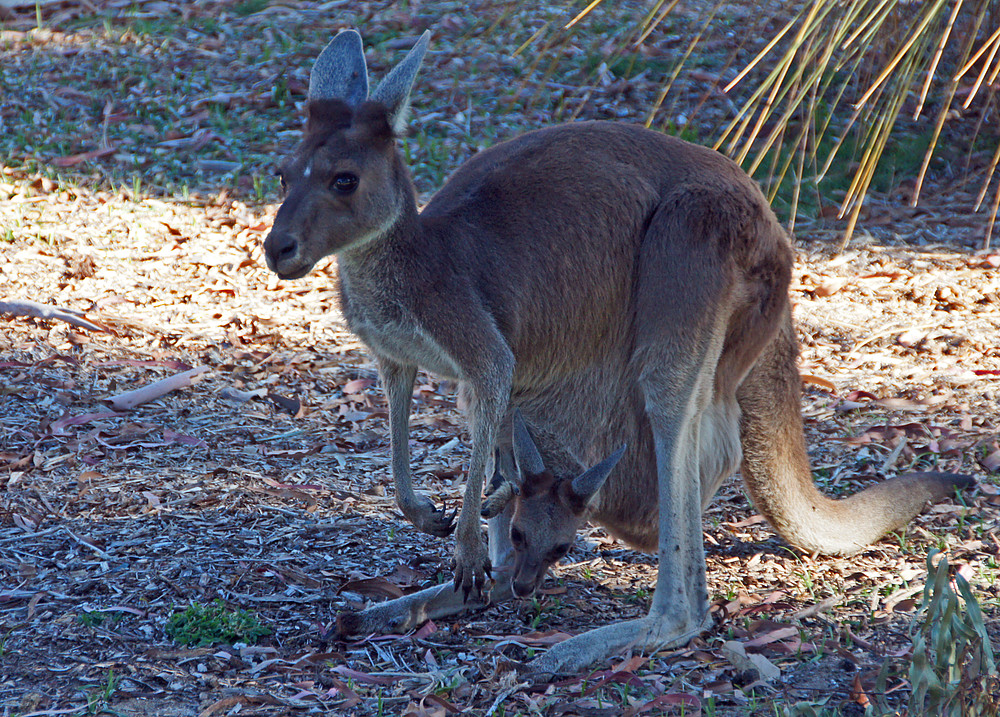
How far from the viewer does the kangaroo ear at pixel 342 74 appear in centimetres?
267

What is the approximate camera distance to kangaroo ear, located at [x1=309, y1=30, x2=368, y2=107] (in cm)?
267

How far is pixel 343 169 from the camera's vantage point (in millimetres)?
2557

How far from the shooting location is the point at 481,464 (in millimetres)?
2734

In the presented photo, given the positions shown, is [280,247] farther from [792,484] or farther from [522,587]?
[792,484]

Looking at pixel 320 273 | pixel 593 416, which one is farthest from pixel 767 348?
pixel 320 273

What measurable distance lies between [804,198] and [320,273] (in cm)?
283

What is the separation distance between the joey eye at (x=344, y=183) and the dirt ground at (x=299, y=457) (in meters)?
0.78

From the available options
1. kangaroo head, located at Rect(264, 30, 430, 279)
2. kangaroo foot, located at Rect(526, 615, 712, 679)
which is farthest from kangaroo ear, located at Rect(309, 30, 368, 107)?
kangaroo foot, located at Rect(526, 615, 712, 679)

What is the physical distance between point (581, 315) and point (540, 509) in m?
0.55

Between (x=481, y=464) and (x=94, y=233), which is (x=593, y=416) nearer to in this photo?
(x=481, y=464)

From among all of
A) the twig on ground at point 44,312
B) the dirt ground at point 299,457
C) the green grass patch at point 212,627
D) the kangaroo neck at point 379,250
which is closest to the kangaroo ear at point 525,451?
the dirt ground at point 299,457

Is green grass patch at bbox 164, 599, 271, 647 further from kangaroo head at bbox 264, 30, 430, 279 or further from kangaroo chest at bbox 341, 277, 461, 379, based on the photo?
kangaroo head at bbox 264, 30, 430, 279

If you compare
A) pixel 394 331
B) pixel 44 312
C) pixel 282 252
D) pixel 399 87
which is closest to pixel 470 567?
pixel 394 331

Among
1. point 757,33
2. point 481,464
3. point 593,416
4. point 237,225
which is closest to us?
point 481,464
